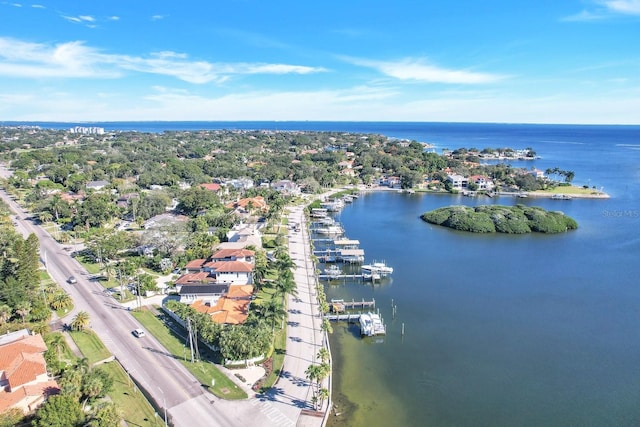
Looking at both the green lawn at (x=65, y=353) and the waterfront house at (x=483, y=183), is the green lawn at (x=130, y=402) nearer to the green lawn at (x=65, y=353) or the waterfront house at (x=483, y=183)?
the green lawn at (x=65, y=353)

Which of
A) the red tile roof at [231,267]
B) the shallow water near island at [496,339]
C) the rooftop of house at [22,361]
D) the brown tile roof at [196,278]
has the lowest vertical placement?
the shallow water near island at [496,339]

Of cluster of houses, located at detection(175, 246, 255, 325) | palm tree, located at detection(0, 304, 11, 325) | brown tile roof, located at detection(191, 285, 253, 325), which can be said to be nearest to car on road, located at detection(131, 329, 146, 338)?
brown tile roof, located at detection(191, 285, 253, 325)

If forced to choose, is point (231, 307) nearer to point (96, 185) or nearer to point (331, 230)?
point (331, 230)

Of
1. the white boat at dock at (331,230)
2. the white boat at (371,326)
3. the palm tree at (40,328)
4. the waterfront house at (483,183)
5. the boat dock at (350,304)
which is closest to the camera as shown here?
the palm tree at (40,328)

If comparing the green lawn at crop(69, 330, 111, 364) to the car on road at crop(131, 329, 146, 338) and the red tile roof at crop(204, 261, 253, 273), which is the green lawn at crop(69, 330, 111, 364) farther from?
the red tile roof at crop(204, 261, 253, 273)

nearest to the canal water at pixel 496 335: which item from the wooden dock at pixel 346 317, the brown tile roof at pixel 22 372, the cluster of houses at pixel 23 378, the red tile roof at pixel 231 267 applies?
the wooden dock at pixel 346 317

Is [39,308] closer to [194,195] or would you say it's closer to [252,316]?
[252,316]

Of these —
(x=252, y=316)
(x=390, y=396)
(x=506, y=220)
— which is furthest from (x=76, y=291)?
(x=506, y=220)
